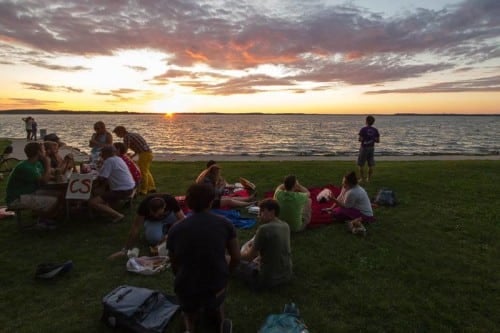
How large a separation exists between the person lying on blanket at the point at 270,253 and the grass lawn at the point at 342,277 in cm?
19

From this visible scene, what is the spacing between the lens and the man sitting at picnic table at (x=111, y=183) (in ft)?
26.1

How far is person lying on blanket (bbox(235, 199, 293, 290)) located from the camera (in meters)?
4.98

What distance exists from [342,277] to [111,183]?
18.5 feet

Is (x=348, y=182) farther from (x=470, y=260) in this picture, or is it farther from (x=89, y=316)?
(x=89, y=316)

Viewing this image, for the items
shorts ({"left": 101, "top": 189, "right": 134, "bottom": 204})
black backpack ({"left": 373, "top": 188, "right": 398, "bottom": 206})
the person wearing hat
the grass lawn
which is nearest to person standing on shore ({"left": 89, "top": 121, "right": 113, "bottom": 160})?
the person wearing hat

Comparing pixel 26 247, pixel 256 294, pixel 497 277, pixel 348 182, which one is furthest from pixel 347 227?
pixel 26 247

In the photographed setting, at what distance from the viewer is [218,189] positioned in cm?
902

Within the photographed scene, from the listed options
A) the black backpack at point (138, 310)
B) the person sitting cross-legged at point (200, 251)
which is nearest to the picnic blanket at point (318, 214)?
the black backpack at point (138, 310)

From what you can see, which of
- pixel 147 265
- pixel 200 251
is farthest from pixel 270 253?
pixel 147 265

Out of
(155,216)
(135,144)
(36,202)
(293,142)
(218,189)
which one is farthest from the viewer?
(293,142)

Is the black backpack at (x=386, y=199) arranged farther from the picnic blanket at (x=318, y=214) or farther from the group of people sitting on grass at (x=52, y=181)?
the group of people sitting on grass at (x=52, y=181)

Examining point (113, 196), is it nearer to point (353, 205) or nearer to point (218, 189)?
point (218, 189)

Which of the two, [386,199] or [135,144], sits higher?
[135,144]

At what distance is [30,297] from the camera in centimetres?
503
